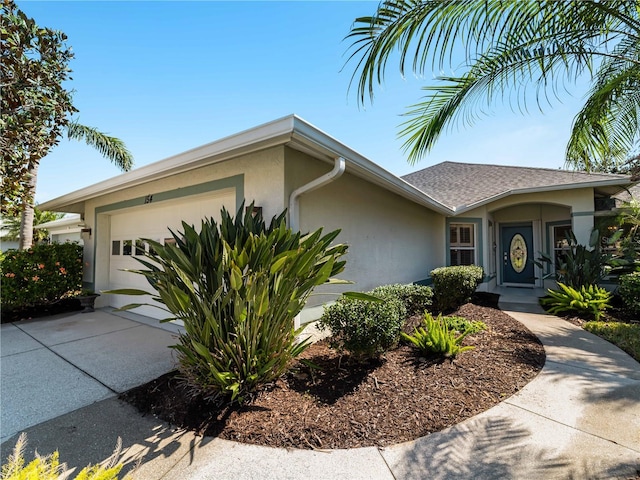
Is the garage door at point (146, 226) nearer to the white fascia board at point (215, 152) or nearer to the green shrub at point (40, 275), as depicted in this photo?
the white fascia board at point (215, 152)

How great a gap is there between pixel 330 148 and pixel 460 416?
3.32 m

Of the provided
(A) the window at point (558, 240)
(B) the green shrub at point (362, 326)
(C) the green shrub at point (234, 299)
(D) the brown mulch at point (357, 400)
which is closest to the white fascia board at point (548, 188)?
(A) the window at point (558, 240)

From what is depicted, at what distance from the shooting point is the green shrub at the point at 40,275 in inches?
268

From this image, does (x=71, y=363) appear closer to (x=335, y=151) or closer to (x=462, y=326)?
(x=335, y=151)

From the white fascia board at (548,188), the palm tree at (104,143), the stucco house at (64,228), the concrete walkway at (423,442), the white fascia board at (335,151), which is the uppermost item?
the palm tree at (104,143)

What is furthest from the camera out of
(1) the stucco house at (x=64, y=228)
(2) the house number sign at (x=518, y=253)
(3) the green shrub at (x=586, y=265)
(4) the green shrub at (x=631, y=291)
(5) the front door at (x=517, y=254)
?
(1) the stucco house at (x=64, y=228)

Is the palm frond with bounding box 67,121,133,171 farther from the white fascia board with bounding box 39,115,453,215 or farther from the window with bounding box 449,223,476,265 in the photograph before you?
the window with bounding box 449,223,476,265

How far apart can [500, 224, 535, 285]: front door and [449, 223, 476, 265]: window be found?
2486 mm

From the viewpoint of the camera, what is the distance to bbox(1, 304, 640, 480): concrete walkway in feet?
6.97

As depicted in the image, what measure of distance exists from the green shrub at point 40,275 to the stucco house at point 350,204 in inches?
14.5

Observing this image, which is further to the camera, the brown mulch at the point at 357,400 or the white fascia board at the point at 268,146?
the white fascia board at the point at 268,146

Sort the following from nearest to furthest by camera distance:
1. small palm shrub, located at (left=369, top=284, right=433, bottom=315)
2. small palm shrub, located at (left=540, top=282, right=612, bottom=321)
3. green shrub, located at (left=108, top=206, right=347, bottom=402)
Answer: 1. green shrub, located at (left=108, top=206, right=347, bottom=402)
2. small palm shrub, located at (left=369, top=284, right=433, bottom=315)
3. small palm shrub, located at (left=540, top=282, right=612, bottom=321)

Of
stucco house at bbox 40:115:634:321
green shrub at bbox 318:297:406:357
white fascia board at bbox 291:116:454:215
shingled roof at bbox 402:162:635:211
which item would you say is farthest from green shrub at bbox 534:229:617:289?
green shrub at bbox 318:297:406:357

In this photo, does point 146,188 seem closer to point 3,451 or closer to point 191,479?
point 3,451
